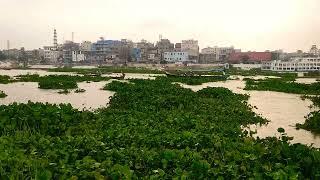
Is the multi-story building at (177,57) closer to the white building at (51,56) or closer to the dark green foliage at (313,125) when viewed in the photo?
the white building at (51,56)

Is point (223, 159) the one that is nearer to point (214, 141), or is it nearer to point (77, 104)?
point (214, 141)

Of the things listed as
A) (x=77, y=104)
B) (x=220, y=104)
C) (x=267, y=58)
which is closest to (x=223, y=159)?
(x=220, y=104)

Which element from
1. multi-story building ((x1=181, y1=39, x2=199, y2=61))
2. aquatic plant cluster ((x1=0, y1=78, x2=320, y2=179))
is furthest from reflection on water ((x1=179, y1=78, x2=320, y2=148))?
multi-story building ((x1=181, y1=39, x2=199, y2=61))

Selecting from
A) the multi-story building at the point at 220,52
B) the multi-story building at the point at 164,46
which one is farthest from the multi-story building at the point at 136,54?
the multi-story building at the point at 220,52

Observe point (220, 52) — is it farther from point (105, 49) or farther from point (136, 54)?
point (105, 49)

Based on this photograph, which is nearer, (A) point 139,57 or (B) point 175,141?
(B) point 175,141

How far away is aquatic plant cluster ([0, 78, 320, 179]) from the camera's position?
6442 millimetres

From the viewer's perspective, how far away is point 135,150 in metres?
8.06

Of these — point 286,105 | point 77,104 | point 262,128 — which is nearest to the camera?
point 262,128

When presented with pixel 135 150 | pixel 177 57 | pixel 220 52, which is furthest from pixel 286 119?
pixel 220 52

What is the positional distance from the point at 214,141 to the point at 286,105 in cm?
1471

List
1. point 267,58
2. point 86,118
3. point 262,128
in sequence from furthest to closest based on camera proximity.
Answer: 1. point 267,58
2. point 262,128
3. point 86,118

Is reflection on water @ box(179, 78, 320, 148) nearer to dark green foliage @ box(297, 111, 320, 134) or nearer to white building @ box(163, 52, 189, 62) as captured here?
dark green foliage @ box(297, 111, 320, 134)

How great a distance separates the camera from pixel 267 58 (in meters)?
137
